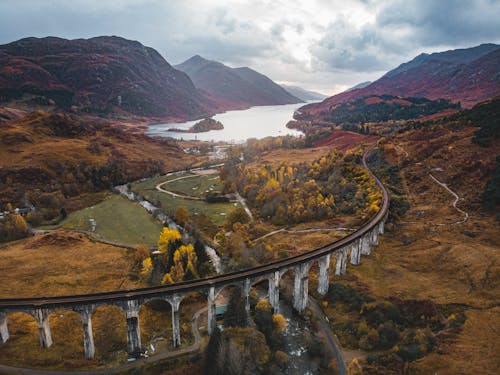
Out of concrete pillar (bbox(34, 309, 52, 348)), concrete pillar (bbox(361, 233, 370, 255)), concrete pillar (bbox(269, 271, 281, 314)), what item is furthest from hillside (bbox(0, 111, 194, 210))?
concrete pillar (bbox(361, 233, 370, 255))

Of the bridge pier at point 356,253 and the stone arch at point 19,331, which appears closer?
the stone arch at point 19,331

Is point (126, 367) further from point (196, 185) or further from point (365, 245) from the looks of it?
point (196, 185)

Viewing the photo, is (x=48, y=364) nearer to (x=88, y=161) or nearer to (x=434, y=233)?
(x=434, y=233)

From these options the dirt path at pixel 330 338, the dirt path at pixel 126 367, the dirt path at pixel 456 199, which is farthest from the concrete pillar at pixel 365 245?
the dirt path at pixel 126 367

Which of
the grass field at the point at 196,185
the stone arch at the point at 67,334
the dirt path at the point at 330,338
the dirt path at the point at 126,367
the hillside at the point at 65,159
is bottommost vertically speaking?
the dirt path at the point at 330,338

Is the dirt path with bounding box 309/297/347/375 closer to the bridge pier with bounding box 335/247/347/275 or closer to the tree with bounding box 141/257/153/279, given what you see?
the bridge pier with bounding box 335/247/347/275

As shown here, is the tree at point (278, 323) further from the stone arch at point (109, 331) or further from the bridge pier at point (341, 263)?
the stone arch at point (109, 331)
